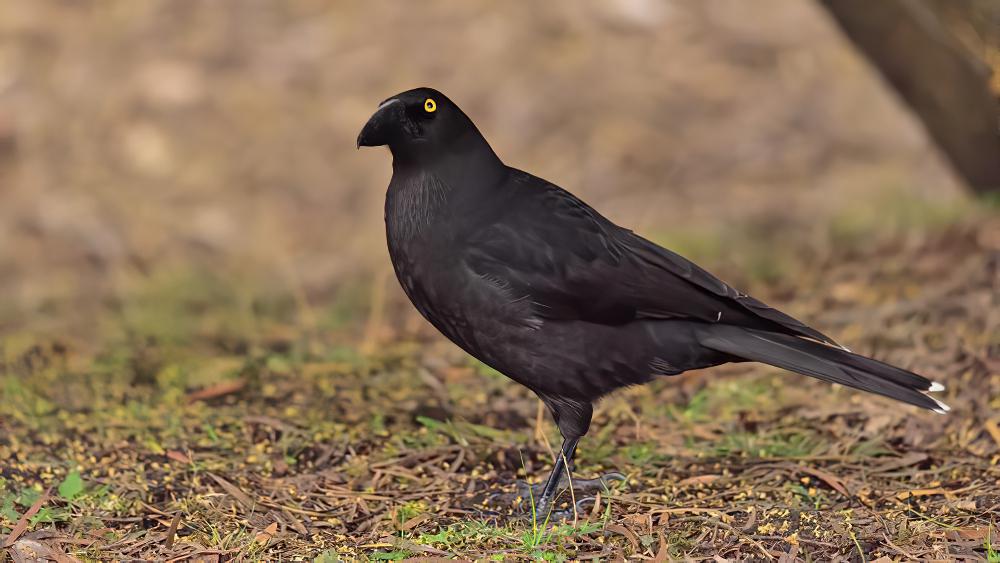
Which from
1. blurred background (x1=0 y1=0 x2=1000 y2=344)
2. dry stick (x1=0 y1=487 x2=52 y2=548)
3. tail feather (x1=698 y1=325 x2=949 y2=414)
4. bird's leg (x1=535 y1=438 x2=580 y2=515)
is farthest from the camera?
blurred background (x1=0 y1=0 x2=1000 y2=344)

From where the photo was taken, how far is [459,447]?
15.7 ft

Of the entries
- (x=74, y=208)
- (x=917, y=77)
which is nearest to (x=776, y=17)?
(x=917, y=77)

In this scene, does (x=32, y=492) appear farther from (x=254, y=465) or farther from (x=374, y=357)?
(x=374, y=357)

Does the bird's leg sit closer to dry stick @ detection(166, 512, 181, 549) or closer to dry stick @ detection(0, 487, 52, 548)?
dry stick @ detection(166, 512, 181, 549)

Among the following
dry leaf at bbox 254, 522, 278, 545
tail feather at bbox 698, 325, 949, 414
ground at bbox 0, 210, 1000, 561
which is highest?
tail feather at bbox 698, 325, 949, 414

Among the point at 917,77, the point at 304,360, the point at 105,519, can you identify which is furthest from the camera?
the point at 917,77

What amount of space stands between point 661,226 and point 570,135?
168 centimetres

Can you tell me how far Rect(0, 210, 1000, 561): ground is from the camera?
393cm

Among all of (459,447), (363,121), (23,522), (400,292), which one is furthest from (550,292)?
(363,121)

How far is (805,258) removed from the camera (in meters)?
7.30

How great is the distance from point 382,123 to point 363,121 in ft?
18.7

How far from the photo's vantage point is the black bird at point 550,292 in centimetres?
413

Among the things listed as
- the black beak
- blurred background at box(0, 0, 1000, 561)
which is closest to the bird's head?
the black beak

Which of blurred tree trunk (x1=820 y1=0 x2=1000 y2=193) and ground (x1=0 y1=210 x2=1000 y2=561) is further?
blurred tree trunk (x1=820 y1=0 x2=1000 y2=193)
